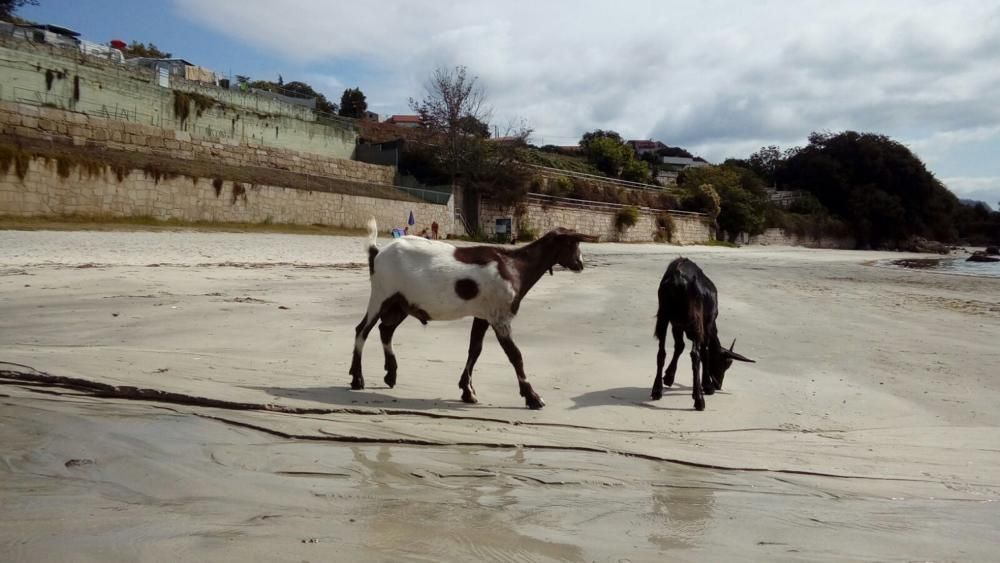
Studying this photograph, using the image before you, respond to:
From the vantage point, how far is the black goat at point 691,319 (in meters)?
8.30

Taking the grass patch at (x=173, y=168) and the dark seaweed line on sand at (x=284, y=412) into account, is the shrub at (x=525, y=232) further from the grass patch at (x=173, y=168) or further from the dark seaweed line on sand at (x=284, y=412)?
the dark seaweed line on sand at (x=284, y=412)

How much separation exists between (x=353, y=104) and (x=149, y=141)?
1754 inches

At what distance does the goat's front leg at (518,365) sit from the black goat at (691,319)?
4.92 ft

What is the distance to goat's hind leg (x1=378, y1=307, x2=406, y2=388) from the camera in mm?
7797

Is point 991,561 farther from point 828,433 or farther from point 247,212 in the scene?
point 247,212

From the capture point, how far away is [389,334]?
7953 millimetres

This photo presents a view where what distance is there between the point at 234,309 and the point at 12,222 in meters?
15.8

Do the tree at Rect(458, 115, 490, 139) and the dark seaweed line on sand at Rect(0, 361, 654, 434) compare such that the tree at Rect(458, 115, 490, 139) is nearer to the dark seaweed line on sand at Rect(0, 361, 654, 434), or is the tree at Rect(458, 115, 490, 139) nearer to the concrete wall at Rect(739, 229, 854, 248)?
the concrete wall at Rect(739, 229, 854, 248)

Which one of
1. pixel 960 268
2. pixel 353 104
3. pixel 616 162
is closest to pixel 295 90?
pixel 353 104

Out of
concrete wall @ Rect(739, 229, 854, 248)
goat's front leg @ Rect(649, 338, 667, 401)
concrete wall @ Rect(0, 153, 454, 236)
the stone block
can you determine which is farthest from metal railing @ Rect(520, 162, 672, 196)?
goat's front leg @ Rect(649, 338, 667, 401)

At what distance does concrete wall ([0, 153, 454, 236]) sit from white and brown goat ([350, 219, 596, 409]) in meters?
22.6

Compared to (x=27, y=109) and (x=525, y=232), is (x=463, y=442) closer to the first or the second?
(x=27, y=109)

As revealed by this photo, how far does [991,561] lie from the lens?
13.2ft

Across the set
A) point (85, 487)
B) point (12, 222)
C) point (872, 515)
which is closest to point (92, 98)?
point (12, 222)
